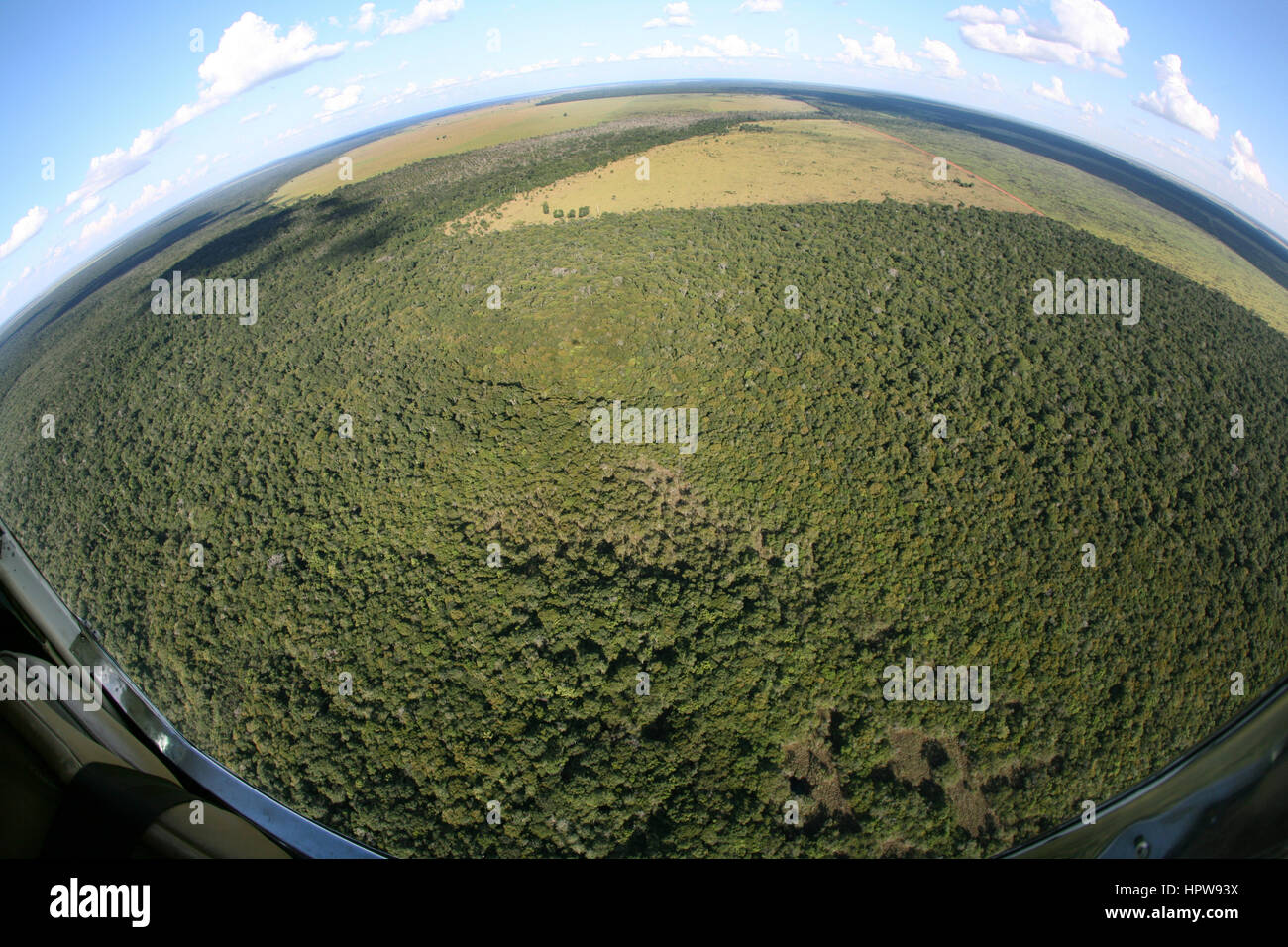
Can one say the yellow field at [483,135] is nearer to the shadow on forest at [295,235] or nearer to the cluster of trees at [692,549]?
the shadow on forest at [295,235]

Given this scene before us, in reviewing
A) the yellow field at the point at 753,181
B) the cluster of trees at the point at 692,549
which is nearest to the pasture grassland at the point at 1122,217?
the yellow field at the point at 753,181

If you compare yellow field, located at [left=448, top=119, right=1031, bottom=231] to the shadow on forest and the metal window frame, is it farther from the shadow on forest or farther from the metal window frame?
the metal window frame

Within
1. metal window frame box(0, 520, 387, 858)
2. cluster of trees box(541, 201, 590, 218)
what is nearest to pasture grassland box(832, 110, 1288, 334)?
cluster of trees box(541, 201, 590, 218)
